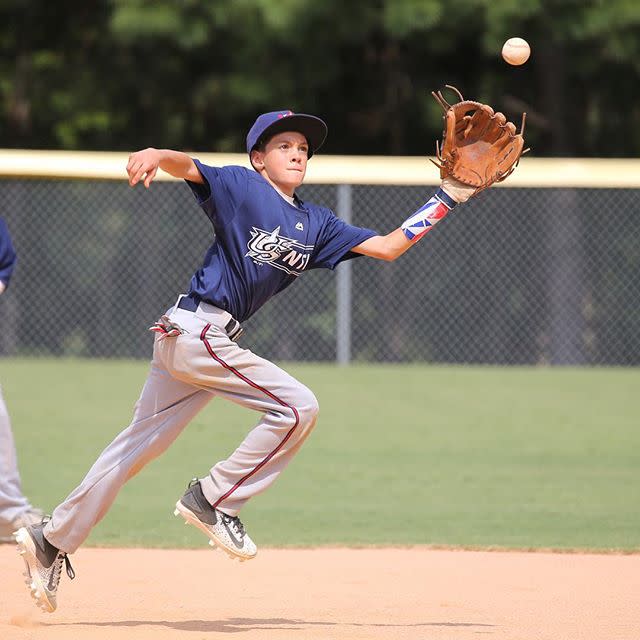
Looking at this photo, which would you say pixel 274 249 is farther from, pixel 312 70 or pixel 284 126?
pixel 312 70

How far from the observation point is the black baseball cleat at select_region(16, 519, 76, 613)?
4.91 m

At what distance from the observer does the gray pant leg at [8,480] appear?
6340 millimetres

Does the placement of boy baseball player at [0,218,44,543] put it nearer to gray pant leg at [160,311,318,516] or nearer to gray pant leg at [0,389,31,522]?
gray pant leg at [0,389,31,522]

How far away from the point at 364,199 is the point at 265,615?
994 cm

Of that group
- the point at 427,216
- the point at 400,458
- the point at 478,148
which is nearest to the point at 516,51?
the point at 478,148

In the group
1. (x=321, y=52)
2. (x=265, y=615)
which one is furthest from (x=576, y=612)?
(x=321, y=52)

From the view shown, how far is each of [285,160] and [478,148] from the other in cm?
79

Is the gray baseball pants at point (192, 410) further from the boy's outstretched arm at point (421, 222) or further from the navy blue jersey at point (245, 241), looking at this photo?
the boy's outstretched arm at point (421, 222)

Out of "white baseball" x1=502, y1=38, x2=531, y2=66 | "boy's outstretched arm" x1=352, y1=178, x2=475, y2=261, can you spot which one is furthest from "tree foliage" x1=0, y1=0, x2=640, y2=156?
"boy's outstretched arm" x1=352, y1=178, x2=475, y2=261

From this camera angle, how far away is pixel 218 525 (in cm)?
490

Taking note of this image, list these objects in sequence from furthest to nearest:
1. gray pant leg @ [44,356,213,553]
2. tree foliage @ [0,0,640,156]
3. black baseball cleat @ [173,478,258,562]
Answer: tree foliage @ [0,0,640,156] < gray pant leg @ [44,356,213,553] < black baseball cleat @ [173,478,258,562]

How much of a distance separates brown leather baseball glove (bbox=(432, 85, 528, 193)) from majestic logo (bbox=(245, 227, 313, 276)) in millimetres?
698

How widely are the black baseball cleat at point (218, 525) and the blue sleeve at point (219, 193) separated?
111cm

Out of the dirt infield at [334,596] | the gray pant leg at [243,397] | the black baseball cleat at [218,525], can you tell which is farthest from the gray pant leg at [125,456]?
the dirt infield at [334,596]
